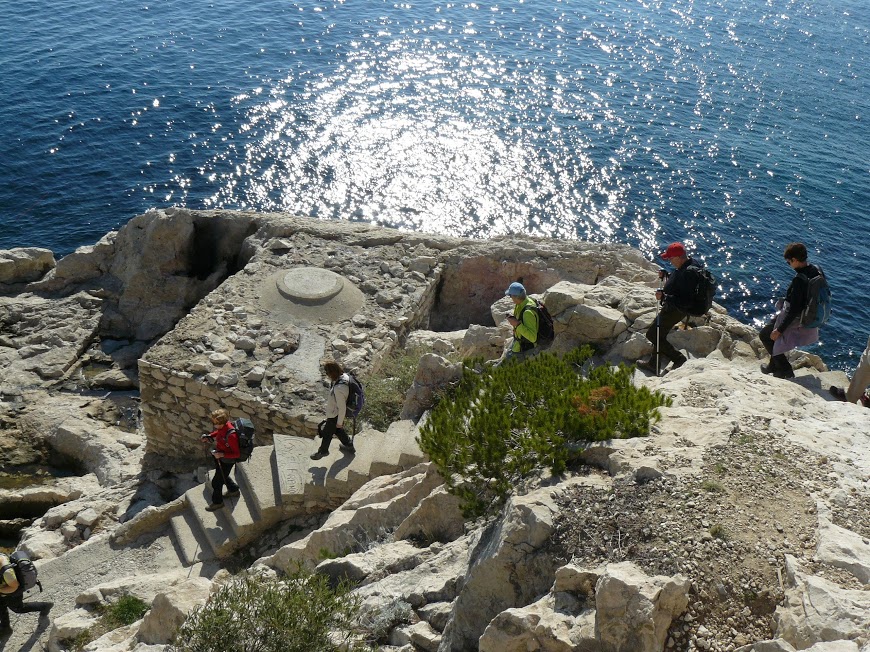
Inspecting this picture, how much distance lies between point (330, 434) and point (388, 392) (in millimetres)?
2417

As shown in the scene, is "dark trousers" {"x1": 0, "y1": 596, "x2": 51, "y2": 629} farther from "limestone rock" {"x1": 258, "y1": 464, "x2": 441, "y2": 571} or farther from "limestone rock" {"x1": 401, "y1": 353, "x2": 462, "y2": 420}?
"limestone rock" {"x1": 401, "y1": 353, "x2": 462, "y2": 420}

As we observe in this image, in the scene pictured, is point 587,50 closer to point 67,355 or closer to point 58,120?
point 58,120

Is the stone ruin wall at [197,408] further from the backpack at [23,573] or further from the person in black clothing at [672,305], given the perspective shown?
the person in black clothing at [672,305]

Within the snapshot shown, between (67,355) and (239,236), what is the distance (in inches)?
213

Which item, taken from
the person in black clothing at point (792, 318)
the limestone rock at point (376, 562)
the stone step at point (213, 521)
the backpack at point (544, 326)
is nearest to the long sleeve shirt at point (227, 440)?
the stone step at point (213, 521)

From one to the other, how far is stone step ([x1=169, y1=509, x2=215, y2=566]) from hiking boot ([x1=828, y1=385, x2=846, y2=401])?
9.32 metres

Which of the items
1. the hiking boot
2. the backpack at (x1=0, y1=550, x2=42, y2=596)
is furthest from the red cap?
the backpack at (x1=0, y1=550, x2=42, y2=596)

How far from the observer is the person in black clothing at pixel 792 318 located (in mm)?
9625

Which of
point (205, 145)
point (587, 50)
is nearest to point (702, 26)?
point (587, 50)

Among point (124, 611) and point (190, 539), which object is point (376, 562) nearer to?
point (124, 611)

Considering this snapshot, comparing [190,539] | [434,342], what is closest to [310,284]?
[434,342]

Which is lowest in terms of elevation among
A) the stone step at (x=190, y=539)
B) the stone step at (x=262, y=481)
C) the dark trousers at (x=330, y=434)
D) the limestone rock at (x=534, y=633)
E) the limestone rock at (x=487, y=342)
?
the stone step at (x=190, y=539)

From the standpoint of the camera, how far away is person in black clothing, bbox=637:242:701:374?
10.5 m

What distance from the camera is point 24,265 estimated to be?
22.3 m
